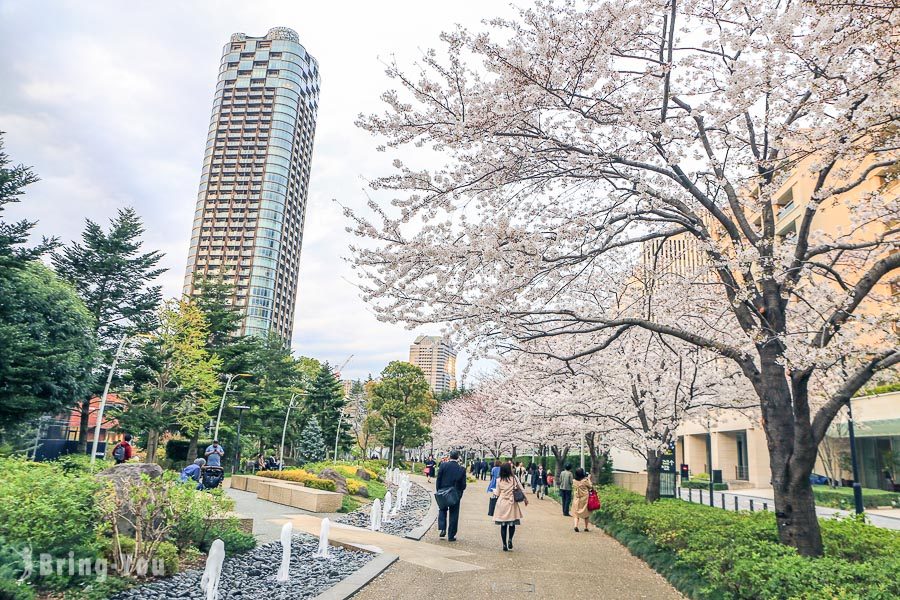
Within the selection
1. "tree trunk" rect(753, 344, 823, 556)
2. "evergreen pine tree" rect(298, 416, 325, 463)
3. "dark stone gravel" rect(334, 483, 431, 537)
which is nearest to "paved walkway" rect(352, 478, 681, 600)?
"dark stone gravel" rect(334, 483, 431, 537)

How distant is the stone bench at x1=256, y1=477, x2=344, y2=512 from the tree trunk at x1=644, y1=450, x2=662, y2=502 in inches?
324

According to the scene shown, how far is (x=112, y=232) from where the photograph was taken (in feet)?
124

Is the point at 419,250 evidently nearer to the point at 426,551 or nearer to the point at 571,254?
the point at 571,254

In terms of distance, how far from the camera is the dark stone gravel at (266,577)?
5.91m

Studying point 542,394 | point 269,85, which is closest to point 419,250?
point 542,394

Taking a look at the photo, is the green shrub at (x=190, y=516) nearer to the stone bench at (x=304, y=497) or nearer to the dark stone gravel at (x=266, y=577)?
the dark stone gravel at (x=266, y=577)

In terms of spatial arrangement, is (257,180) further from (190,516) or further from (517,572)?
(517,572)

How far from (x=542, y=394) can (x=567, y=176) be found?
10.9 metres

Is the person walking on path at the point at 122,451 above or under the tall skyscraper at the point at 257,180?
under

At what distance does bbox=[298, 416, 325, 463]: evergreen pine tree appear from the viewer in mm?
42688

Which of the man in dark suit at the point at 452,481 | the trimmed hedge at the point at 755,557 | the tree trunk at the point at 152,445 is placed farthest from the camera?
the tree trunk at the point at 152,445

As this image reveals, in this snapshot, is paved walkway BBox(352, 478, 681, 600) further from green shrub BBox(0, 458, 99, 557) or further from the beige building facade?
the beige building facade

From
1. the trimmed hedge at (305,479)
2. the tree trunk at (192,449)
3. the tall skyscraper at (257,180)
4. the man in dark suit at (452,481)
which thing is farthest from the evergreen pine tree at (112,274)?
the tall skyscraper at (257,180)

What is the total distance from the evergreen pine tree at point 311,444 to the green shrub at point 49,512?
3750 centimetres
